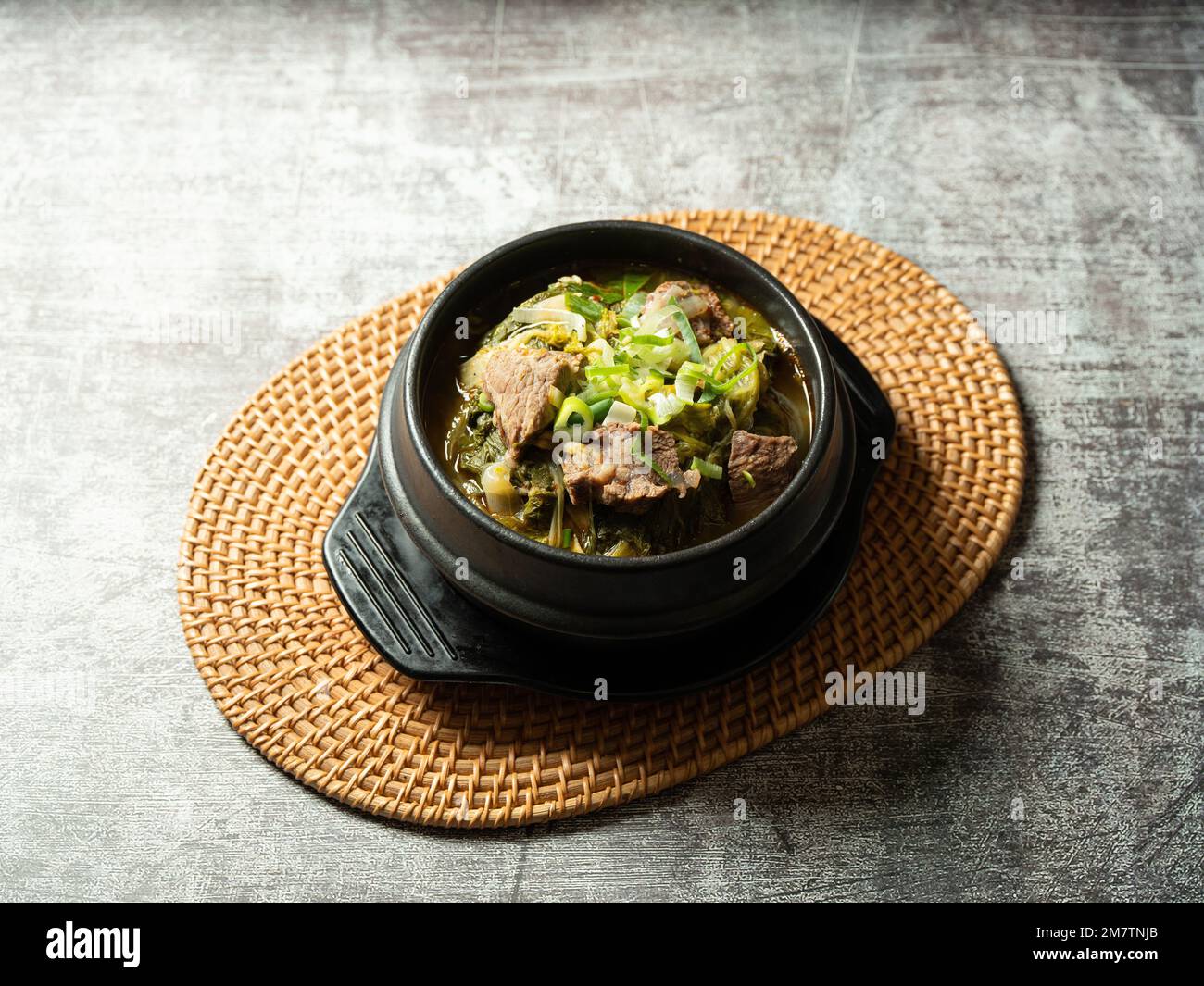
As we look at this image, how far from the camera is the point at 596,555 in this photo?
2275 mm

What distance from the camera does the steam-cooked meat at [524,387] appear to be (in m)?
2.39

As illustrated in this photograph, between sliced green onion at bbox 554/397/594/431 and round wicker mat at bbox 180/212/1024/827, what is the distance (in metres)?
0.68

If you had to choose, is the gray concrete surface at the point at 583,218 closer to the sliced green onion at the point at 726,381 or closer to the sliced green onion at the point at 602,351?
the sliced green onion at the point at 726,381

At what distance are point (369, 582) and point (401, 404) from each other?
1.44 feet

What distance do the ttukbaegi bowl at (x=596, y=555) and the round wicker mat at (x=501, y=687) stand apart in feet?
1.14

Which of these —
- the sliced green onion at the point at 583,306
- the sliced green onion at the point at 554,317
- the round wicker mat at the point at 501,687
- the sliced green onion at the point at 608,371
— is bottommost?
the round wicker mat at the point at 501,687

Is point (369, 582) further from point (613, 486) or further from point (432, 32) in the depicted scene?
point (432, 32)

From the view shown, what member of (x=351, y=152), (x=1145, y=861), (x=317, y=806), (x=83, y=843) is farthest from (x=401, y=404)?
(x=1145, y=861)

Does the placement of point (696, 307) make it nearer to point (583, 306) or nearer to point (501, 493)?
point (583, 306)

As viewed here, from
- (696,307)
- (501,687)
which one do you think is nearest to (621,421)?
(696,307)

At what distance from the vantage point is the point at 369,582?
8.63 feet

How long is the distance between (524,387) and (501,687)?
733 millimetres

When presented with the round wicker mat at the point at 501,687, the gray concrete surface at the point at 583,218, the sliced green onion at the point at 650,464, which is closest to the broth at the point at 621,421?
the sliced green onion at the point at 650,464

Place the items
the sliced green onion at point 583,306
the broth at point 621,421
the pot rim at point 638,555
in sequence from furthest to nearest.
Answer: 1. the sliced green onion at point 583,306
2. the broth at point 621,421
3. the pot rim at point 638,555
